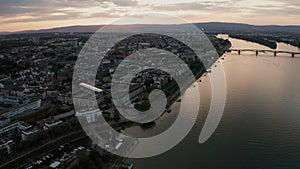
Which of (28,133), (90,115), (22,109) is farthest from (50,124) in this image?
(22,109)

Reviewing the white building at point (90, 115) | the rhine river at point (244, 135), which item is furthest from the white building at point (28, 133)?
the rhine river at point (244, 135)

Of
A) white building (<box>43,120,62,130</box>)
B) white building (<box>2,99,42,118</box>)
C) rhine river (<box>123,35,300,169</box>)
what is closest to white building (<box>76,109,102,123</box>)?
white building (<box>43,120,62,130</box>)

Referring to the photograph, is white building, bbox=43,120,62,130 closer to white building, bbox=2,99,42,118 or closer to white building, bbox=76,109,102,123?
white building, bbox=76,109,102,123

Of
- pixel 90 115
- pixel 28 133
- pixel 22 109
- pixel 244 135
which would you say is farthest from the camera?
pixel 22 109

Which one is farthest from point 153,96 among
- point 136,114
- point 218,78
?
point 218,78

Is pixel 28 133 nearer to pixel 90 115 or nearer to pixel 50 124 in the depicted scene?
pixel 50 124

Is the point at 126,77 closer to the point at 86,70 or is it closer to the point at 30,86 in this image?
the point at 86,70

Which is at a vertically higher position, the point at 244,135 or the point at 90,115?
the point at 90,115

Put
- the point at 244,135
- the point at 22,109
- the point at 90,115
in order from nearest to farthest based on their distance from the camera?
the point at 244,135 < the point at 90,115 < the point at 22,109
